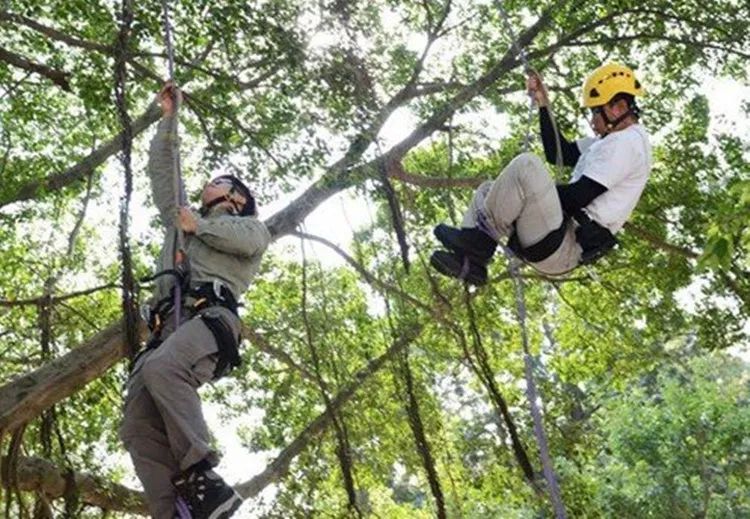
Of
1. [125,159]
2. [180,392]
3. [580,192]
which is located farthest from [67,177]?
[580,192]

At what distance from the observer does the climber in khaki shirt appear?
2.80 meters

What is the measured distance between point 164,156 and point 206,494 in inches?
55.9

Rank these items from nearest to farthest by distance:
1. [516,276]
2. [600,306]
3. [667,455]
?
[516,276] → [600,306] → [667,455]

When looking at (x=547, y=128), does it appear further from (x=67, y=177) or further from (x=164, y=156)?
(x=67, y=177)

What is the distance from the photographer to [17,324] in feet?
24.3

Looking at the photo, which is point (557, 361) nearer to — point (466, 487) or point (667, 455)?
point (466, 487)

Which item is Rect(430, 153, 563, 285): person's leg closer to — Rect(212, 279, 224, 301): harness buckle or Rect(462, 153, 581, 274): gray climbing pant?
Rect(462, 153, 581, 274): gray climbing pant

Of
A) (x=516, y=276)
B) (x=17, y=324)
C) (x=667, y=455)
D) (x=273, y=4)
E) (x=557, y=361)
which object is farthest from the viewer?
(x=667, y=455)

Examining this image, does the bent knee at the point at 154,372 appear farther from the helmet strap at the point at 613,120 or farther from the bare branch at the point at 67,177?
the bare branch at the point at 67,177

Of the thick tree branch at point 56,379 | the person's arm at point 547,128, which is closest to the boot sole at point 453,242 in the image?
the person's arm at point 547,128

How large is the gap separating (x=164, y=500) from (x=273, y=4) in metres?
2.84

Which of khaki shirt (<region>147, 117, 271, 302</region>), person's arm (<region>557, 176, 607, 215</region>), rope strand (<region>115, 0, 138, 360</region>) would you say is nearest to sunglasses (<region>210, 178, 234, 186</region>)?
khaki shirt (<region>147, 117, 271, 302</region>)

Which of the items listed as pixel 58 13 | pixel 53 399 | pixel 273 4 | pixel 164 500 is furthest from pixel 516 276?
pixel 58 13

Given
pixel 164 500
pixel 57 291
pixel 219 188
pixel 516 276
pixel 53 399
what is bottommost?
pixel 164 500
